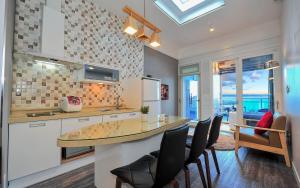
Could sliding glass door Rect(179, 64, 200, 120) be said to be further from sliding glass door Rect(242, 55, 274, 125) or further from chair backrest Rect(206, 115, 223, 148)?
chair backrest Rect(206, 115, 223, 148)

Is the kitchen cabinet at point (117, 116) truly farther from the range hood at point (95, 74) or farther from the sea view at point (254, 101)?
the sea view at point (254, 101)

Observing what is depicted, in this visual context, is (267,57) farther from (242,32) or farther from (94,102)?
(94,102)

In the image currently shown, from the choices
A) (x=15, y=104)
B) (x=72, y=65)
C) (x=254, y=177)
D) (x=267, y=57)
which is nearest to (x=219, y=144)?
(x=254, y=177)

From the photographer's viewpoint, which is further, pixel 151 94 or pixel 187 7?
pixel 151 94

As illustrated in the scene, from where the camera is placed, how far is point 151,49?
4.98m

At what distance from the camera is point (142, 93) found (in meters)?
3.69

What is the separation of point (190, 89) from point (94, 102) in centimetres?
409

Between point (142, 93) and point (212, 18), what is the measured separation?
270cm

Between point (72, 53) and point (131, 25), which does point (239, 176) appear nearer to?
point (131, 25)

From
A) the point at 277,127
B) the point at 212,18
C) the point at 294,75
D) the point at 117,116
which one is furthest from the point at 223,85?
the point at 117,116

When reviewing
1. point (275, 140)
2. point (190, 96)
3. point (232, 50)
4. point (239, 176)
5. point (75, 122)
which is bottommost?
point (239, 176)

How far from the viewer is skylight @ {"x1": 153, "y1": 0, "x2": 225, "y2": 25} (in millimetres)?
3371

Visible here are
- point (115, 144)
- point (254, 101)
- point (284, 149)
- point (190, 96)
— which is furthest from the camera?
point (190, 96)

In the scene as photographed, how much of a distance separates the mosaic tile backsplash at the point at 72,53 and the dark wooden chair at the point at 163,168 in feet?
6.96
